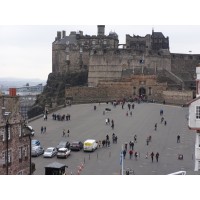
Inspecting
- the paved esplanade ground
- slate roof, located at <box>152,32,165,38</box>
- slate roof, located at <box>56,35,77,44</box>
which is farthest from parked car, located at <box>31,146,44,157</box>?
slate roof, located at <box>152,32,165,38</box>

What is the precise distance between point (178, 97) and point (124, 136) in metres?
20.6

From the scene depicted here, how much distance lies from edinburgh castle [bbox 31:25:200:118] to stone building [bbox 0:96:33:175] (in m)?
28.8

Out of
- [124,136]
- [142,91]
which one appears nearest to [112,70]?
[142,91]

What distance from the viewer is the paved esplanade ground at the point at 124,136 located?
21.8 m

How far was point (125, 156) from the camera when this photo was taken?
24109 millimetres

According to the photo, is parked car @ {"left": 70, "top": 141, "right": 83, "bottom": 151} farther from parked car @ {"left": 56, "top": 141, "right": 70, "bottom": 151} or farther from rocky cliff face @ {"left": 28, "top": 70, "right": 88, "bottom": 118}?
rocky cliff face @ {"left": 28, "top": 70, "right": 88, "bottom": 118}

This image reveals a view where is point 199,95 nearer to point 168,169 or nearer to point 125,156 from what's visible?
point 168,169

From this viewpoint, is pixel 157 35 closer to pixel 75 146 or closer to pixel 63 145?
pixel 75 146

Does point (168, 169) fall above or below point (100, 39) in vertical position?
below

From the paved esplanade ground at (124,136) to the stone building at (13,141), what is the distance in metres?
0.92

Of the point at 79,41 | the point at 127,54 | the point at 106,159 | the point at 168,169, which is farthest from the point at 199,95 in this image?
the point at 79,41

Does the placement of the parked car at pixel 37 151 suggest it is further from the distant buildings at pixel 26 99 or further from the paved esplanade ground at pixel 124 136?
the distant buildings at pixel 26 99

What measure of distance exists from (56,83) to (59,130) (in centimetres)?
3336

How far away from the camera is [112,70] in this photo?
6169 cm
